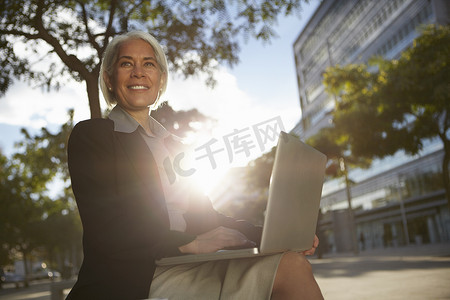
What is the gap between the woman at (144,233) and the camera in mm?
1653

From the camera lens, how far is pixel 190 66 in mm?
6863

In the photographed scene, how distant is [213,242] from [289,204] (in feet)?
1.10

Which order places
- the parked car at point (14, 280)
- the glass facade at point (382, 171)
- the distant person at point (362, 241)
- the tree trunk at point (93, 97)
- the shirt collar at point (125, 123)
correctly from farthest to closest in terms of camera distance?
the distant person at point (362, 241) < the glass facade at point (382, 171) < the parked car at point (14, 280) < the tree trunk at point (93, 97) < the shirt collar at point (125, 123)

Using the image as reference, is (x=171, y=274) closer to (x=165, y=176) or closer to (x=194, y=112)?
(x=165, y=176)

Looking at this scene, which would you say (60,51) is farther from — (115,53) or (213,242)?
(213,242)

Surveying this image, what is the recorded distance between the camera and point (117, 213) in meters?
1.69

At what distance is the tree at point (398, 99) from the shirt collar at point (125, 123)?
12.9 metres

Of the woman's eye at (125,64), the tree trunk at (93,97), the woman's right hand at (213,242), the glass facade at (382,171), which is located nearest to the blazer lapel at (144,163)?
the woman's right hand at (213,242)

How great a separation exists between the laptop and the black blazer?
0.09 m

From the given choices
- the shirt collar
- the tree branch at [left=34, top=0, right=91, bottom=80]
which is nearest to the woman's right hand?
the shirt collar

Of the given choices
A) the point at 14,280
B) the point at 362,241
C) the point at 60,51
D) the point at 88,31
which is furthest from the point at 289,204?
the point at 362,241

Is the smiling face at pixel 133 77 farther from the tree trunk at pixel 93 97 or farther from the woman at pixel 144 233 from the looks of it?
the tree trunk at pixel 93 97

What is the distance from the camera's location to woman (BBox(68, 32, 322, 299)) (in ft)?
5.42

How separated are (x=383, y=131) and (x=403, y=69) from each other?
7.31 ft
